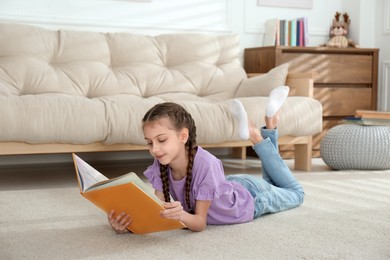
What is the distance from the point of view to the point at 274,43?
14.7 feet

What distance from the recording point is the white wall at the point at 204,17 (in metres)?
3.94

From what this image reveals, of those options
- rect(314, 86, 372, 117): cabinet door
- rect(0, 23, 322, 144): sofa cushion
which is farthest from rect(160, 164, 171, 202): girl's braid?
rect(314, 86, 372, 117): cabinet door

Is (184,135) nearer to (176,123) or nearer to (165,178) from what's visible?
(176,123)

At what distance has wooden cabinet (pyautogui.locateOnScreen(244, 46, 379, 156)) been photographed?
14.0 ft

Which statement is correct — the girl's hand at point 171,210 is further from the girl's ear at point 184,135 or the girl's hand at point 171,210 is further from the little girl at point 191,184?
the girl's ear at point 184,135

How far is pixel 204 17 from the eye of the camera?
4.43 metres

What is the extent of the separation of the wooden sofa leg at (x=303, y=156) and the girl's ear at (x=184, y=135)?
5.85 ft

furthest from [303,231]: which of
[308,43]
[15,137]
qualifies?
[308,43]

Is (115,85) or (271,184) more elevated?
(115,85)

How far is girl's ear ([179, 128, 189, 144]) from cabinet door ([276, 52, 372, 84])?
238cm

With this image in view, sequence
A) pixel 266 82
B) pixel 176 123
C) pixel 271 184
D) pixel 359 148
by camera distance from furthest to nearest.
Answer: pixel 266 82, pixel 359 148, pixel 271 184, pixel 176 123

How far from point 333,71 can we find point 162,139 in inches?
109

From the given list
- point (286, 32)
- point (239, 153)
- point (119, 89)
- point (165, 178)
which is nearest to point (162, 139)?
point (165, 178)

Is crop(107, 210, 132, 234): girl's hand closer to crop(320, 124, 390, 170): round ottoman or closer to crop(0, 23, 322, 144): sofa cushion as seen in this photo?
crop(0, 23, 322, 144): sofa cushion
